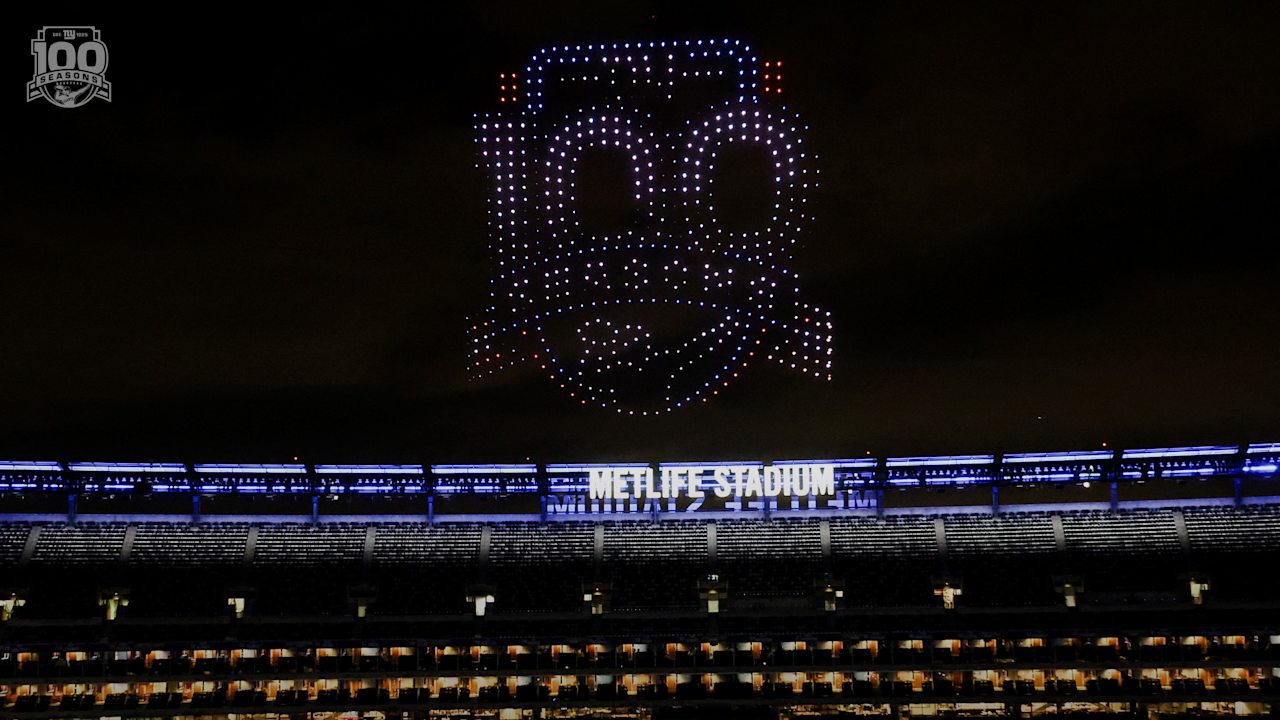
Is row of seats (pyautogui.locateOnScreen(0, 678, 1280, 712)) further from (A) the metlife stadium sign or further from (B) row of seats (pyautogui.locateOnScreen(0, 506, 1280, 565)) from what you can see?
(A) the metlife stadium sign

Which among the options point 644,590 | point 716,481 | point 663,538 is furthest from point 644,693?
point 716,481

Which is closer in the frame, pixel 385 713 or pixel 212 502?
pixel 385 713

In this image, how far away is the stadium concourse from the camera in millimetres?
48906

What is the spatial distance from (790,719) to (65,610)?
33705 millimetres

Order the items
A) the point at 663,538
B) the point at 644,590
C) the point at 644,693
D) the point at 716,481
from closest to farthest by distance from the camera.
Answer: the point at 644,693 < the point at 644,590 < the point at 716,481 < the point at 663,538

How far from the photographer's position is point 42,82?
1682 inches

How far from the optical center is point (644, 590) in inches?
2135

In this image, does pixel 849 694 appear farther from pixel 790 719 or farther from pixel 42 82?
pixel 42 82

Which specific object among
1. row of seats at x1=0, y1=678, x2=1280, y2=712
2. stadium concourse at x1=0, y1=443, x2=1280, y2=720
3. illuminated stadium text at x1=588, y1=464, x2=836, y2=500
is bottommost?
row of seats at x1=0, y1=678, x2=1280, y2=712

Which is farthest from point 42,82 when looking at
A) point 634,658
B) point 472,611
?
point 634,658

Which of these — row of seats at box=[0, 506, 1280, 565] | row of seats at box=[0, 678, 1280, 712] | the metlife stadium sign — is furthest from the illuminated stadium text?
row of seats at box=[0, 678, 1280, 712]

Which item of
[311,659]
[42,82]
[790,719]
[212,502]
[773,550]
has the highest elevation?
[42,82]

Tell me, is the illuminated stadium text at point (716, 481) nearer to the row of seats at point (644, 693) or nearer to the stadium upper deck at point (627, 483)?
the stadium upper deck at point (627, 483)

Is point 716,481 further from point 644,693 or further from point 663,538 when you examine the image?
point 644,693
